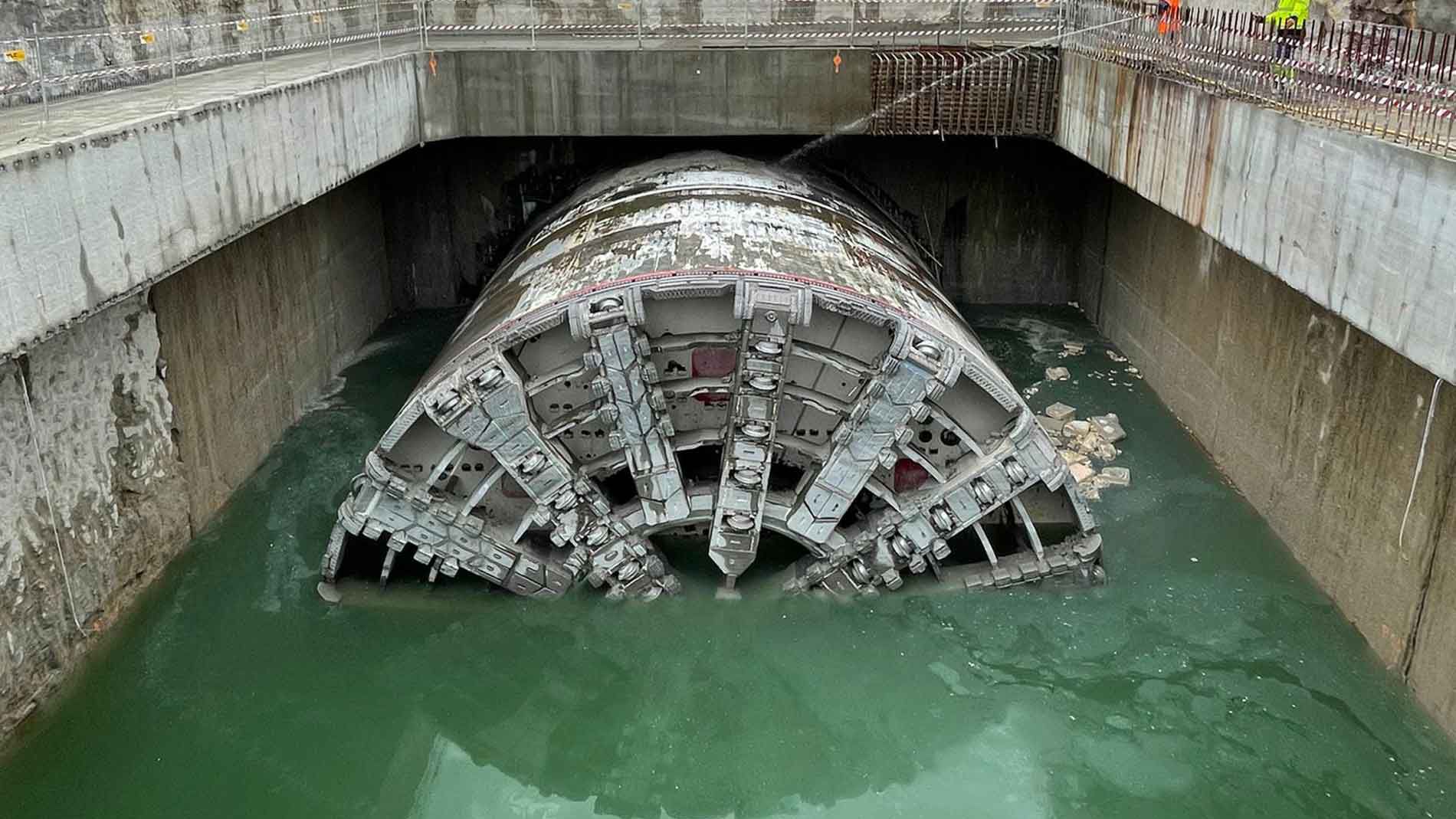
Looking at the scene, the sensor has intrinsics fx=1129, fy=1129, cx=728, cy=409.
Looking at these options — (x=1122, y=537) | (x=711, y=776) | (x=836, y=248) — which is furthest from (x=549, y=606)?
(x=1122, y=537)

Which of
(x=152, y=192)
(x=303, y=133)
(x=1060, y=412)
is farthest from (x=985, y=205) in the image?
(x=152, y=192)

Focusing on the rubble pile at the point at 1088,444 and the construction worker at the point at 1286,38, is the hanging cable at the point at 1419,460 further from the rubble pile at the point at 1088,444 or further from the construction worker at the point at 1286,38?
the rubble pile at the point at 1088,444

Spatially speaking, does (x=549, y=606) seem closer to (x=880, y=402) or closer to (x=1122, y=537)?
(x=880, y=402)

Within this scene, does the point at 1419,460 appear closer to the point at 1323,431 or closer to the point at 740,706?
the point at 1323,431

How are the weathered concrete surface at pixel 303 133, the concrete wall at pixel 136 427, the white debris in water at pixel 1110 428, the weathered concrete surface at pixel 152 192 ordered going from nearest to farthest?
1. the weathered concrete surface at pixel 152 192
2. the weathered concrete surface at pixel 303 133
3. the concrete wall at pixel 136 427
4. the white debris in water at pixel 1110 428

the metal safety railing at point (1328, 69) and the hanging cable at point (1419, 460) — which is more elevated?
the metal safety railing at point (1328, 69)

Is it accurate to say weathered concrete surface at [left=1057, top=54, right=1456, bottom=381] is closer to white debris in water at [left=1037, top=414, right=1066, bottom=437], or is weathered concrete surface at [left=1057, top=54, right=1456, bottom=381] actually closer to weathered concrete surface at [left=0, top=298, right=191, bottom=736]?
white debris in water at [left=1037, top=414, right=1066, bottom=437]

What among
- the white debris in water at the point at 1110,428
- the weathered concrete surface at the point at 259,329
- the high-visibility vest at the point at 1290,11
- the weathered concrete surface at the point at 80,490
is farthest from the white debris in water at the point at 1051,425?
the weathered concrete surface at the point at 80,490
